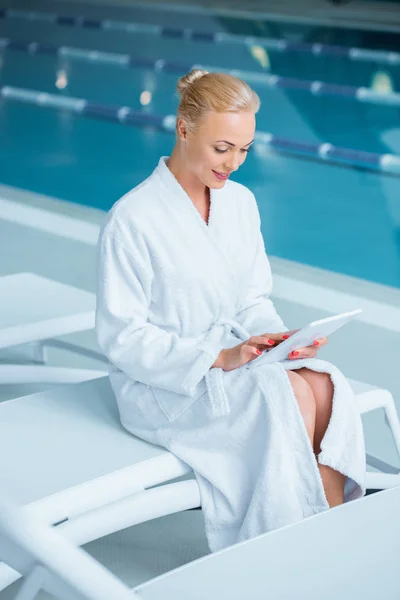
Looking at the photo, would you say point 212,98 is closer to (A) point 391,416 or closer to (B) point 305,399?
(B) point 305,399

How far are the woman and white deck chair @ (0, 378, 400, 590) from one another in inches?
2.3

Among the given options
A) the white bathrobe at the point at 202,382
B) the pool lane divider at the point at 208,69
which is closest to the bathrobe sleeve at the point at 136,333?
the white bathrobe at the point at 202,382

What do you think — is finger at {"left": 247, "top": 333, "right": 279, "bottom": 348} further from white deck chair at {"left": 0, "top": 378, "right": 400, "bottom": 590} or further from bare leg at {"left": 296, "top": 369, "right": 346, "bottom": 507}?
white deck chair at {"left": 0, "top": 378, "right": 400, "bottom": 590}

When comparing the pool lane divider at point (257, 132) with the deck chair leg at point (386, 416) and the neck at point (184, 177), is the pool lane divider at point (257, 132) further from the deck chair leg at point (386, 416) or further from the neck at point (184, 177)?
the neck at point (184, 177)

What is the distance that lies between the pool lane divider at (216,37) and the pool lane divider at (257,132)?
343cm

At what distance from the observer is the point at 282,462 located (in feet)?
6.81

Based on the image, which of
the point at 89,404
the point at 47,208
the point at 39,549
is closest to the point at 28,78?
the point at 47,208

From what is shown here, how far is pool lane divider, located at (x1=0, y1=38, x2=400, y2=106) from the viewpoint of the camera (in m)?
8.99

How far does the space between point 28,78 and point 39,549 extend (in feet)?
28.8

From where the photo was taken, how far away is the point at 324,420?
2.18 m

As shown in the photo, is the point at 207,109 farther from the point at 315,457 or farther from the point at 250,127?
the point at 315,457

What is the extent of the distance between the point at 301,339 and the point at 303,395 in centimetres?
12

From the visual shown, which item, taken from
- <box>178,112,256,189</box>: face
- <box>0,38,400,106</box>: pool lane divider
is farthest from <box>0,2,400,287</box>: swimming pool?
<box>178,112,256,189</box>: face

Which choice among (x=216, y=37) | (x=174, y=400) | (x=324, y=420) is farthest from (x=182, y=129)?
(x=216, y=37)
